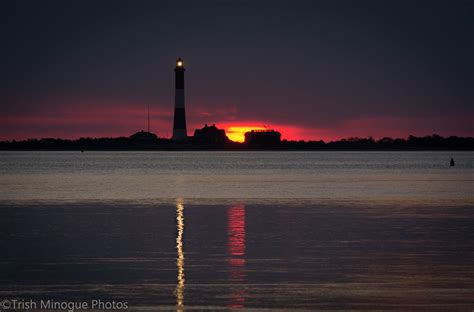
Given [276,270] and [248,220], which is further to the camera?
[248,220]

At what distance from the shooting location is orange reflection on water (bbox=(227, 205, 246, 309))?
43.8 ft

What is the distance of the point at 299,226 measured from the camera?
24.8 meters

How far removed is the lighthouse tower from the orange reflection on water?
141 metres

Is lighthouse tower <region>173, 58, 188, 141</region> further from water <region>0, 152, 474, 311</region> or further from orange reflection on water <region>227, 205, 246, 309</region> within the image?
orange reflection on water <region>227, 205, 246, 309</region>

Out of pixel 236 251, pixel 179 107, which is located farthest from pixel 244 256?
pixel 179 107

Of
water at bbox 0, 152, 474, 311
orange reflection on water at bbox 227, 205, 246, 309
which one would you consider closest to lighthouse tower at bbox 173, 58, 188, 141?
water at bbox 0, 152, 474, 311

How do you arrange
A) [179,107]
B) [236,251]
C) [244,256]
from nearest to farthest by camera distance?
[244,256] → [236,251] → [179,107]

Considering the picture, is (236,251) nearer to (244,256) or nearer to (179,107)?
(244,256)

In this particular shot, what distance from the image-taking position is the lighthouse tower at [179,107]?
171 metres

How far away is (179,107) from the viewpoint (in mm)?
170625

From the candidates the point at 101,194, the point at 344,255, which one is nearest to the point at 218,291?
the point at 344,255

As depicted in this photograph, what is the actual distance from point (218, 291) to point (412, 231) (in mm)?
10501

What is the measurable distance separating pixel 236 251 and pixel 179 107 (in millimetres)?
152534

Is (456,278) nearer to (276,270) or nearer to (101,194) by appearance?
(276,270)
